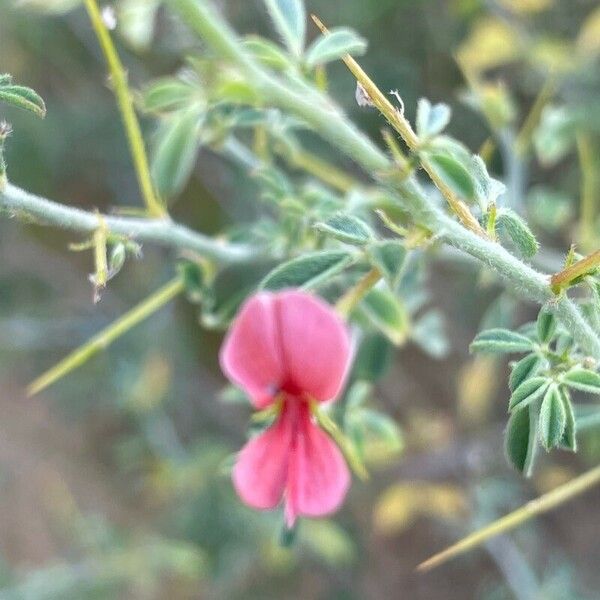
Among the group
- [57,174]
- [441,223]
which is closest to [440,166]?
[441,223]

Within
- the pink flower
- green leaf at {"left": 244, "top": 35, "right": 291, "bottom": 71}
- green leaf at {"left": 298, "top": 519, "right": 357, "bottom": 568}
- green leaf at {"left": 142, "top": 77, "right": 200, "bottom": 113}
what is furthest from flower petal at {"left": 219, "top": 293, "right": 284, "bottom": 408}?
green leaf at {"left": 298, "top": 519, "right": 357, "bottom": 568}

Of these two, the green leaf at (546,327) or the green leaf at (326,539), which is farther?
the green leaf at (326,539)

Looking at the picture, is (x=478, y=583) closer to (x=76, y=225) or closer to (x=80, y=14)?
(x=80, y=14)

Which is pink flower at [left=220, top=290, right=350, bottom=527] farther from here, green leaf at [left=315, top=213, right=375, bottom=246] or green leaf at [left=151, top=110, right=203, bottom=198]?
green leaf at [left=151, top=110, right=203, bottom=198]

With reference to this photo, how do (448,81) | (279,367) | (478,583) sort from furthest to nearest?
(478,583), (448,81), (279,367)

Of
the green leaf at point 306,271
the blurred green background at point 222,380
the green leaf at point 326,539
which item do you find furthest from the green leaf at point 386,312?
the green leaf at point 326,539

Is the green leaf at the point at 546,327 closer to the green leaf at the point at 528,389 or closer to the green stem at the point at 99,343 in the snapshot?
the green leaf at the point at 528,389

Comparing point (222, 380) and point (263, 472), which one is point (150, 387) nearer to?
point (222, 380)
